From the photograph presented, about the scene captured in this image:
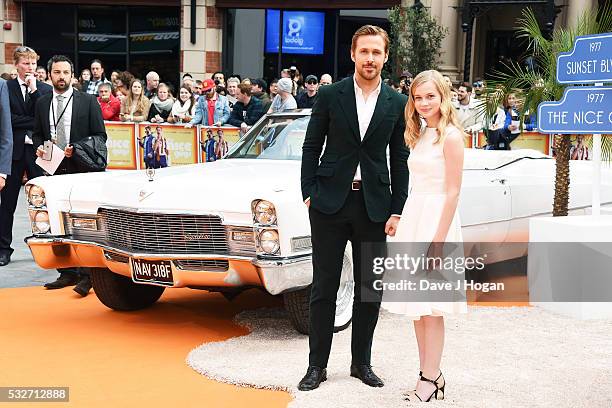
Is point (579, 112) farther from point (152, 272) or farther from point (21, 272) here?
point (21, 272)

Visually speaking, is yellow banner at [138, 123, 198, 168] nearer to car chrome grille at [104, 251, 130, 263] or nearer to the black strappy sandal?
car chrome grille at [104, 251, 130, 263]

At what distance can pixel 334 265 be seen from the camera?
192 inches

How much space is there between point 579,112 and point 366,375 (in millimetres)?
3514

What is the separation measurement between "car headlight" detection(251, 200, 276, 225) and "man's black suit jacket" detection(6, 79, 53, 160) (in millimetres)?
4156

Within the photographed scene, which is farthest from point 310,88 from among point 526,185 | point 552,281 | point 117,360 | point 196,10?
point 196,10

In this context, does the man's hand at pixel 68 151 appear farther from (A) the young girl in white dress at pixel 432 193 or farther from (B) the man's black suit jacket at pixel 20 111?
(A) the young girl in white dress at pixel 432 193

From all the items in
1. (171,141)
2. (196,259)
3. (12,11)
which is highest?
(12,11)

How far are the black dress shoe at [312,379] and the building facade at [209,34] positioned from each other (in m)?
18.2

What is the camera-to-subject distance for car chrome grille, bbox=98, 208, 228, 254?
5.83m

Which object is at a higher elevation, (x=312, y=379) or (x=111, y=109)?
(x=111, y=109)

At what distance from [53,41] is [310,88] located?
13804mm

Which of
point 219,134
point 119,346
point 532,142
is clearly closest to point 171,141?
point 219,134

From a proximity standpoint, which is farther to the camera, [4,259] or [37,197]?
[4,259]
